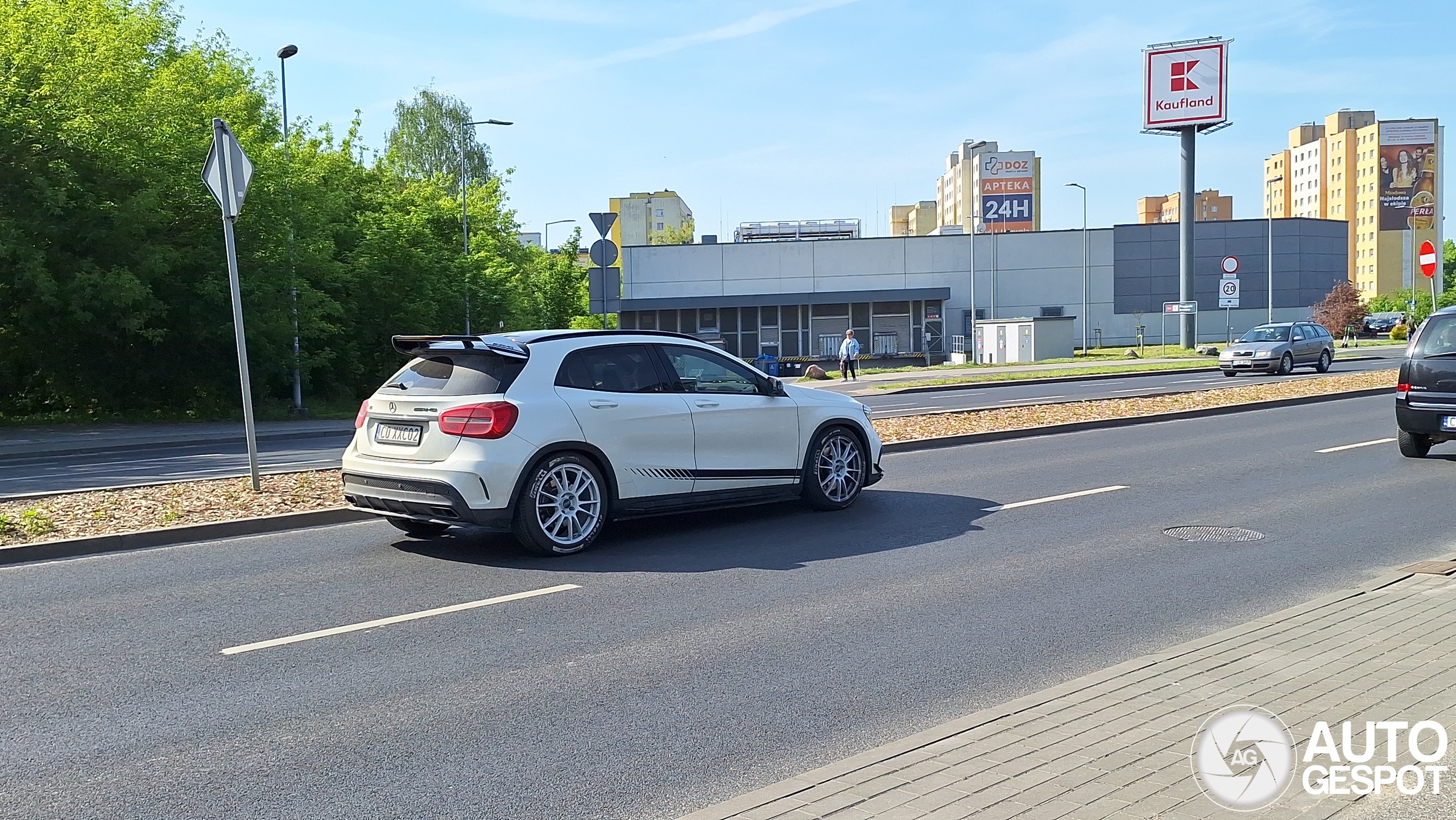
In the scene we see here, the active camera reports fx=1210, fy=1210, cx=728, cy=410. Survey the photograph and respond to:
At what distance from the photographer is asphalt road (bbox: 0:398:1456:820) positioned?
178 inches

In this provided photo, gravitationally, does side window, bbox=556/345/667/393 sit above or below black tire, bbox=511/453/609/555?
above

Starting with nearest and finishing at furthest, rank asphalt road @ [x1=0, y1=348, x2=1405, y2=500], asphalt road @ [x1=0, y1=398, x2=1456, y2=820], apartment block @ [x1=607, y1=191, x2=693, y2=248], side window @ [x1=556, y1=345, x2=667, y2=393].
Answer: asphalt road @ [x1=0, y1=398, x2=1456, y2=820]
side window @ [x1=556, y1=345, x2=667, y2=393]
asphalt road @ [x1=0, y1=348, x2=1405, y2=500]
apartment block @ [x1=607, y1=191, x2=693, y2=248]

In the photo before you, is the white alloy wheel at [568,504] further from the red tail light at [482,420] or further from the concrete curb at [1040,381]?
the concrete curb at [1040,381]

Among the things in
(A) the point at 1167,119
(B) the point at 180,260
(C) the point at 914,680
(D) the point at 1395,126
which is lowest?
(C) the point at 914,680

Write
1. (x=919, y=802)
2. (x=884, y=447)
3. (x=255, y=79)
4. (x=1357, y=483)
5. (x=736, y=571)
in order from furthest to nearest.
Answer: (x=255, y=79), (x=884, y=447), (x=1357, y=483), (x=736, y=571), (x=919, y=802)

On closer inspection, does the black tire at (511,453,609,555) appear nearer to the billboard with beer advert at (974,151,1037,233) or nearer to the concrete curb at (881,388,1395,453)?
the concrete curb at (881,388,1395,453)

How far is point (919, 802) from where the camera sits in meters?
3.99

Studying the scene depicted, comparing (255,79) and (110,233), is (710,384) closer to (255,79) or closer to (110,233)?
(110,233)

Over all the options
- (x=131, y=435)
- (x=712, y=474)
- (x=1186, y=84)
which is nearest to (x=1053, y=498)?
(x=712, y=474)

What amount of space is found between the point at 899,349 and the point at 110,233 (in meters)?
52.5

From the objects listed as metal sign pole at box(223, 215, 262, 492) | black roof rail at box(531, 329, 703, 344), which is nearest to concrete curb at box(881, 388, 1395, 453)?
black roof rail at box(531, 329, 703, 344)

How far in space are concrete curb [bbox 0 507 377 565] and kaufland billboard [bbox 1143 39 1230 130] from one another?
60.3 metres

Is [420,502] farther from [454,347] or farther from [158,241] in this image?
[158,241]

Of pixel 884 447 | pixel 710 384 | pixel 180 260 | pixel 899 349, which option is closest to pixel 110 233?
pixel 180 260
